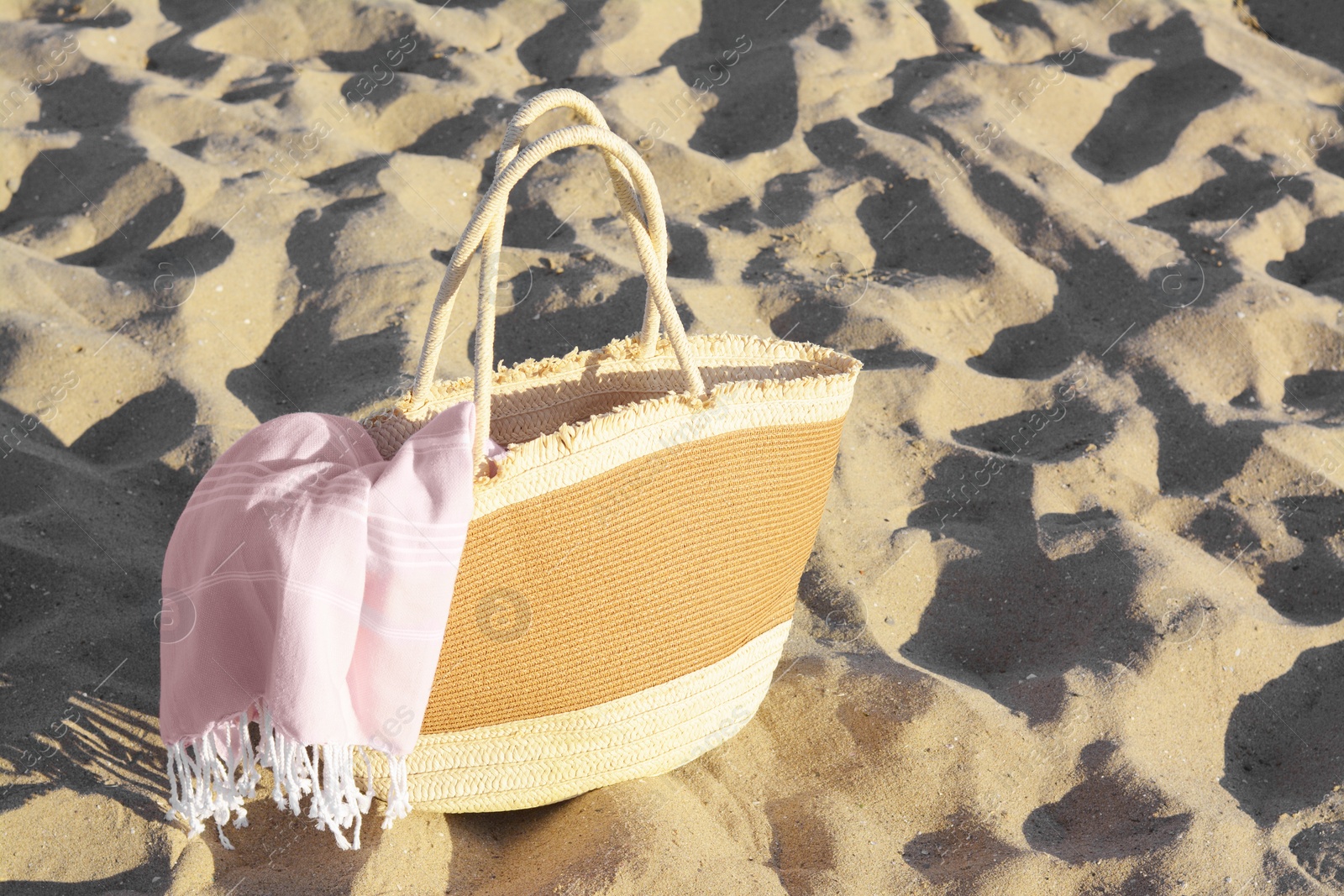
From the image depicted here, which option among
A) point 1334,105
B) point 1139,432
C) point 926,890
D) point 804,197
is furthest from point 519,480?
point 1334,105

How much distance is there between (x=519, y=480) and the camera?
142cm

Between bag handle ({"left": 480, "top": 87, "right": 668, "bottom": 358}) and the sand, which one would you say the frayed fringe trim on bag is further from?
bag handle ({"left": 480, "top": 87, "right": 668, "bottom": 358})

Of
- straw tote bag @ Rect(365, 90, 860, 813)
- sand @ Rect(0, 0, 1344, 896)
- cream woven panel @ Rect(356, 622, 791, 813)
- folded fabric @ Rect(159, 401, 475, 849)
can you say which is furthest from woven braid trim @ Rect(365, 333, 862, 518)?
sand @ Rect(0, 0, 1344, 896)

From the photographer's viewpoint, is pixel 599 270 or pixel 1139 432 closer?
pixel 1139 432

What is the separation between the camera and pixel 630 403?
1.76m

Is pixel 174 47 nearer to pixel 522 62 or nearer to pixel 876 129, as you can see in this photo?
pixel 522 62

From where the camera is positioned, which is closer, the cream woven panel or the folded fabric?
the folded fabric

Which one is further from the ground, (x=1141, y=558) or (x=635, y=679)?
(x=635, y=679)

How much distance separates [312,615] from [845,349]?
1749mm

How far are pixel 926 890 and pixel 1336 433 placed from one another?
66.4 inches

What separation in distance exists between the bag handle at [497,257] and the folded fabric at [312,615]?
0.23 feet

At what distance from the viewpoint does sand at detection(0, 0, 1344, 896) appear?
64.8 inches

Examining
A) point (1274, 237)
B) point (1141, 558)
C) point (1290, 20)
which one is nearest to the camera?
point (1141, 558)

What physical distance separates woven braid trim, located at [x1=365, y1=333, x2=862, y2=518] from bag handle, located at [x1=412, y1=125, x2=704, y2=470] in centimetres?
6
